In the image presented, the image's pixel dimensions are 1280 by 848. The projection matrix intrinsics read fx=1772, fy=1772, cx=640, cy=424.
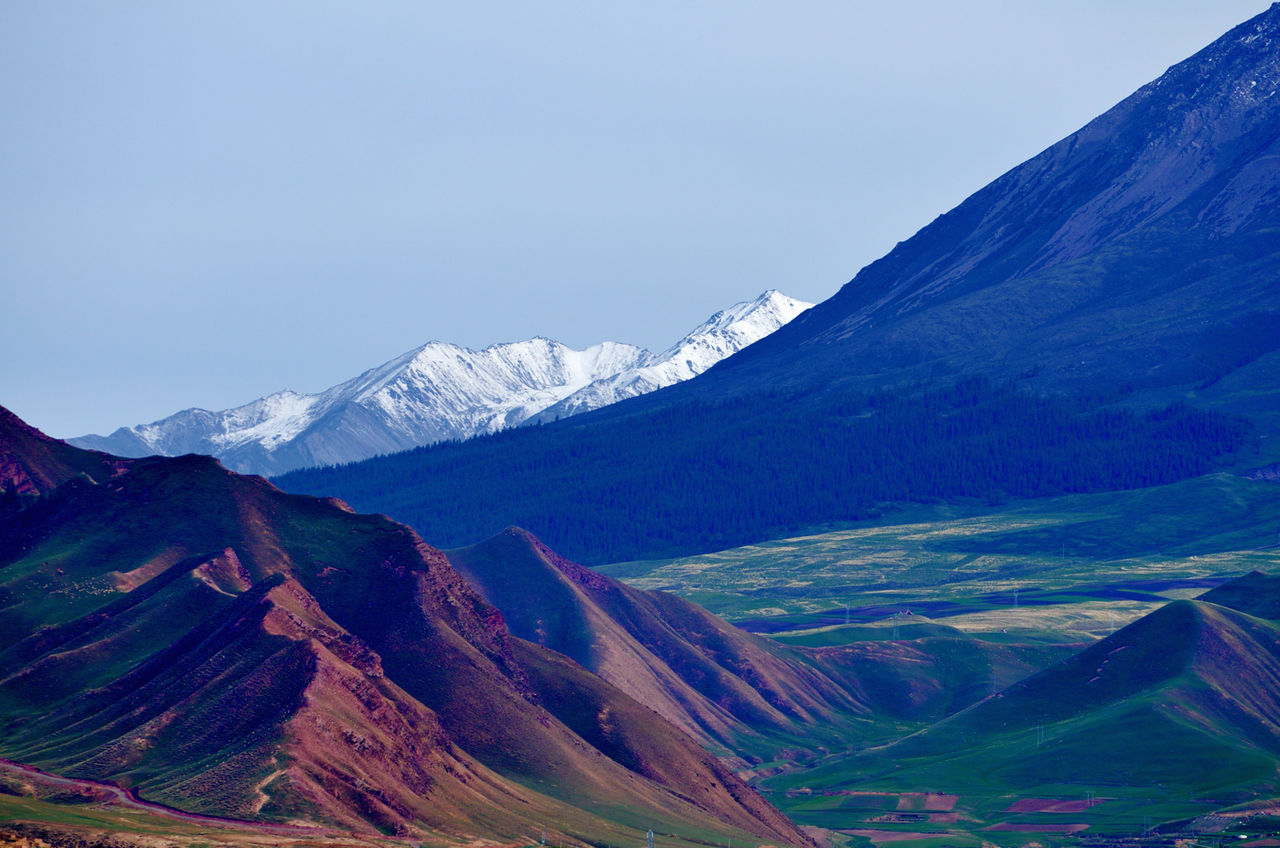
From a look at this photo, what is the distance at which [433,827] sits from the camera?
13262cm

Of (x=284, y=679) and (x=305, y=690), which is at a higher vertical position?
(x=284, y=679)

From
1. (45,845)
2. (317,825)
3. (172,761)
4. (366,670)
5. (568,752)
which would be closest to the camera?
(45,845)

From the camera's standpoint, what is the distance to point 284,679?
142m

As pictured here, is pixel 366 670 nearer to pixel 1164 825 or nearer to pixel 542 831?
pixel 542 831

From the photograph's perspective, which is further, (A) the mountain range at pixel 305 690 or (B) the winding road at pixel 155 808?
(A) the mountain range at pixel 305 690

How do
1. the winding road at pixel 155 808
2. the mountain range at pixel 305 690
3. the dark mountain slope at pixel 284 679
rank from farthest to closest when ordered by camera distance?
the dark mountain slope at pixel 284 679
the mountain range at pixel 305 690
the winding road at pixel 155 808

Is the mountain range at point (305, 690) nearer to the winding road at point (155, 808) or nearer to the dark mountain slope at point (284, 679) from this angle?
the dark mountain slope at point (284, 679)

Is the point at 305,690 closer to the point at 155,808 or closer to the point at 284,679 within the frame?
the point at 284,679

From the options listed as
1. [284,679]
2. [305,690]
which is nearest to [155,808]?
[305,690]

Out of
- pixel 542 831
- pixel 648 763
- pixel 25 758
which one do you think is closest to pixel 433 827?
pixel 542 831

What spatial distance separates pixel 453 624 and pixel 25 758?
5149cm

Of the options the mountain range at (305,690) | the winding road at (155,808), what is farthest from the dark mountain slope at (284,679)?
the winding road at (155,808)

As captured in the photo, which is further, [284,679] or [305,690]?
[284,679]

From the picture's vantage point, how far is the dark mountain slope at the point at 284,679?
5251 inches
